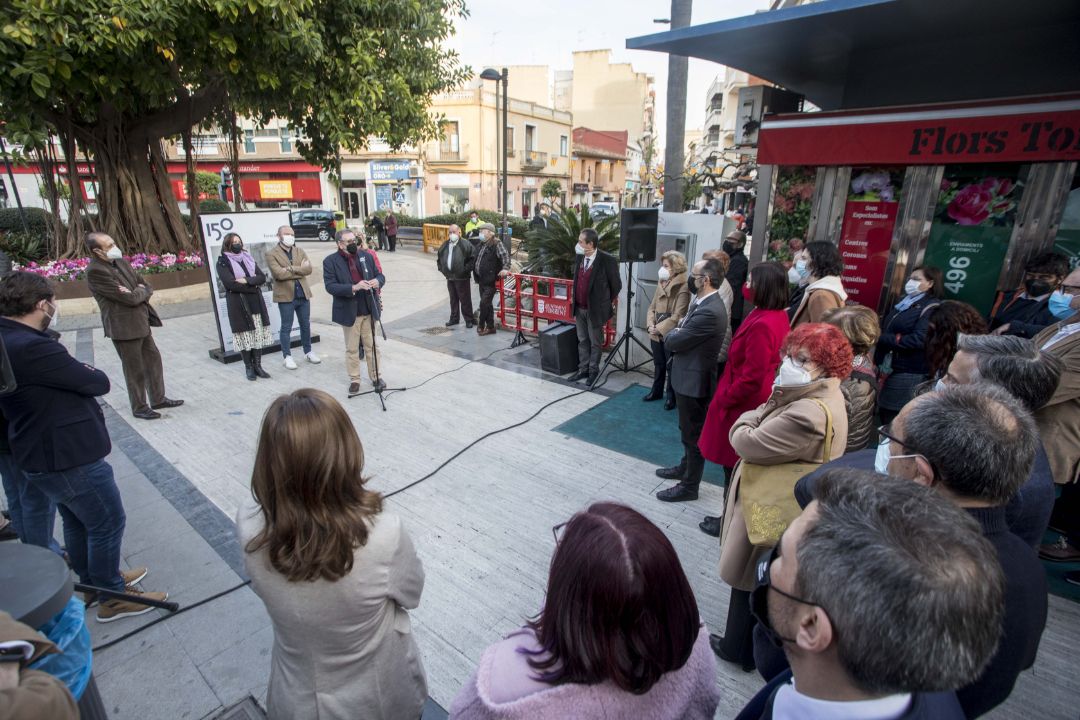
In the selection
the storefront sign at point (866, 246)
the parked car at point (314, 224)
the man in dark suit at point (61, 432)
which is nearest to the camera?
the man in dark suit at point (61, 432)

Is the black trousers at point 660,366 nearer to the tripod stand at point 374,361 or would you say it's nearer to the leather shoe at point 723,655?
the tripod stand at point 374,361

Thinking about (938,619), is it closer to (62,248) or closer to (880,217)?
(880,217)

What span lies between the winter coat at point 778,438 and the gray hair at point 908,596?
1.28 m

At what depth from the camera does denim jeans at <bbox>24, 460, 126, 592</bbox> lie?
2732 mm

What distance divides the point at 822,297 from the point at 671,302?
5.37 feet

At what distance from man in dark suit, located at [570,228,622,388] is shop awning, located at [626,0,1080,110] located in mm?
2149

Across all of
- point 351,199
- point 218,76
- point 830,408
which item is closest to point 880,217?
point 830,408

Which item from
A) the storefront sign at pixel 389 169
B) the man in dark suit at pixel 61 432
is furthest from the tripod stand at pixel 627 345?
the storefront sign at pixel 389 169

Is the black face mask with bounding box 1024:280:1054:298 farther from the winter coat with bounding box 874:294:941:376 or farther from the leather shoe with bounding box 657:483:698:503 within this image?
the leather shoe with bounding box 657:483:698:503

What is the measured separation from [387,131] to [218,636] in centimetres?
945

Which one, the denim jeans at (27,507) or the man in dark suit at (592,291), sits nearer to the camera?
the denim jeans at (27,507)

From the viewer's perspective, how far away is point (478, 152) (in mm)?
34719

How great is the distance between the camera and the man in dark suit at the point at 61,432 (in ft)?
8.65

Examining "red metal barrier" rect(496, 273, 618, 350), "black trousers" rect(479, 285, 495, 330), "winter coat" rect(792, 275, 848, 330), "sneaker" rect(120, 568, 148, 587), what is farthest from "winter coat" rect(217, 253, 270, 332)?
"winter coat" rect(792, 275, 848, 330)
